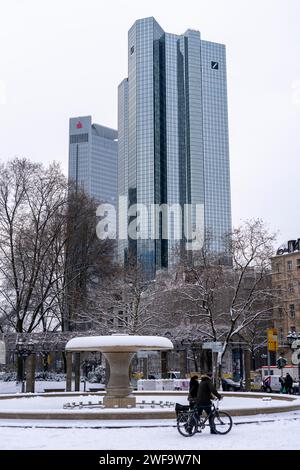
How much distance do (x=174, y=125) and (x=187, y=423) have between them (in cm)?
14543

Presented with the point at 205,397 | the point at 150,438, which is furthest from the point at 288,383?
the point at 150,438

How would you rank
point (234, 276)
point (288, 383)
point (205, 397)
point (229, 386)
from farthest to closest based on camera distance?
point (234, 276) → point (229, 386) → point (288, 383) → point (205, 397)

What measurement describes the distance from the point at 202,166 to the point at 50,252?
111227 mm

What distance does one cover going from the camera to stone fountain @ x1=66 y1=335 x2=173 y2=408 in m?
20.3

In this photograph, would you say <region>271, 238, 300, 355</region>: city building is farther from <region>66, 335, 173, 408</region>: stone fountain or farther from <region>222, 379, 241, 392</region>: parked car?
<region>66, 335, 173, 408</region>: stone fountain

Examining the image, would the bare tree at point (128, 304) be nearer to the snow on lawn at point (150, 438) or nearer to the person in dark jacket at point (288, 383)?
the person in dark jacket at point (288, 383)

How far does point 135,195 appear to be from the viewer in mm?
143250

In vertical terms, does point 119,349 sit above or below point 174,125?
below

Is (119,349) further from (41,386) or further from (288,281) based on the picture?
(288,281)

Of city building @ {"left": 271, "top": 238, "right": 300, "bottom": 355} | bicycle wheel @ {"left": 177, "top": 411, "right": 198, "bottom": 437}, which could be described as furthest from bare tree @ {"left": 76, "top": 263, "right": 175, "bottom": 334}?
city building @ {"left": 271, "top": 238, "right": 300, "bottom": 355}

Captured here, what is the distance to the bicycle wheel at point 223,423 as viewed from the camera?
14.8 m

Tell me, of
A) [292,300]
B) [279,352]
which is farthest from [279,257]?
[279,352]

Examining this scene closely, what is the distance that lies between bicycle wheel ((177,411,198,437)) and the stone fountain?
5756 millimetres

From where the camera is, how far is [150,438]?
1379 cm
